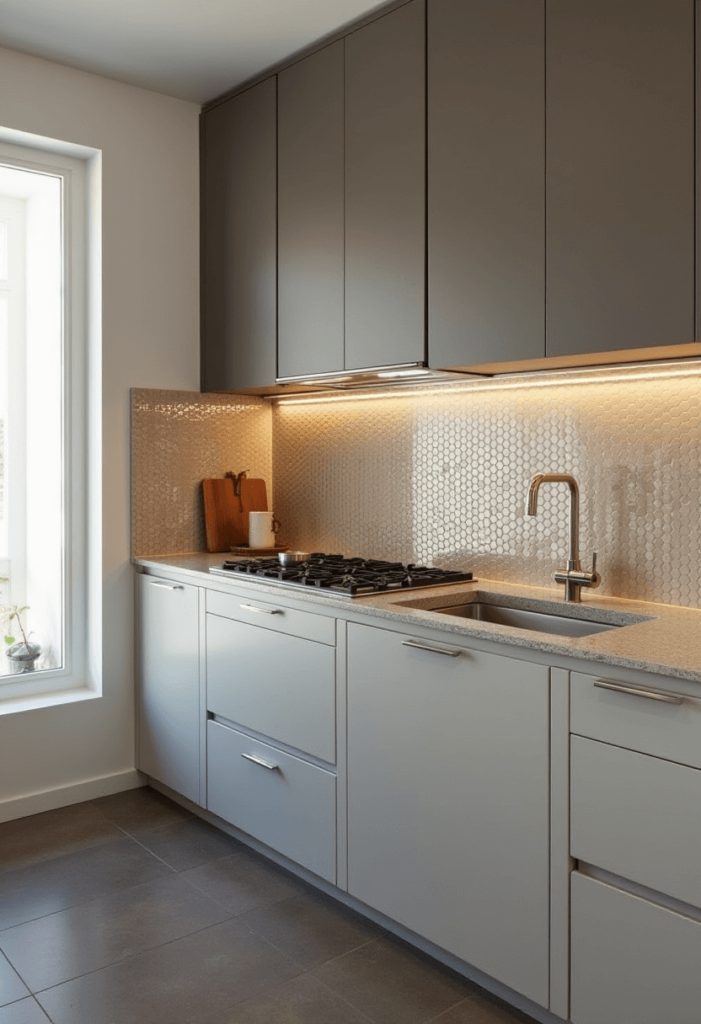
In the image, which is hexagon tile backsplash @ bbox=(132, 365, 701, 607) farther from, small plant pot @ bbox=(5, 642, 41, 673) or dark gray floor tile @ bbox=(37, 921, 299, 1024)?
dark gray floor tile @ bbox=(37, 921, 299, 1024)

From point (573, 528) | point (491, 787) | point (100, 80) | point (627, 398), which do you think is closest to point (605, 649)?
point (491, 787)

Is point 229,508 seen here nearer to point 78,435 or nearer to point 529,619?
point 78,435

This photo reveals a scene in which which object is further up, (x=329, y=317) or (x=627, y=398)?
(x=329, y=317)

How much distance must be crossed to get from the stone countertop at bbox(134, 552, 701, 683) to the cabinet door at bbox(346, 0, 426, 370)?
74 centimetres

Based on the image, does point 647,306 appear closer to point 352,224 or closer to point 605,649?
point 605,649

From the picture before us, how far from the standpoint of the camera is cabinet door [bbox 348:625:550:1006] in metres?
1.92

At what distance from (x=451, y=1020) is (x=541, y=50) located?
2.38 m

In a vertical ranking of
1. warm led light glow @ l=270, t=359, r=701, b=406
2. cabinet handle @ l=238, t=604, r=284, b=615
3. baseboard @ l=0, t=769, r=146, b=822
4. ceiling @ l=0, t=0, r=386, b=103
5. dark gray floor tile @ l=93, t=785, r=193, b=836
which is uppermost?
ceiling @ l=0, t=0, r=386, b=103

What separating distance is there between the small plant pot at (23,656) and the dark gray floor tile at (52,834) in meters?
0.56

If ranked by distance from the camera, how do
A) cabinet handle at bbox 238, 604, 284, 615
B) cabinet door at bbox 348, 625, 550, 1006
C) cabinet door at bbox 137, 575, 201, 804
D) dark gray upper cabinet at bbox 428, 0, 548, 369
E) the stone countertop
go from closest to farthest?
1. the stone countertop
2. cabinet door at bbox 348, 625, 550, 1006
3. dark gray upper cabinet at bbox 428, 0, 548, 369
4. cabinet handle at bbox 238, 604, 284, 615
5. cabinet door at bbox 137, 575, 201, 804

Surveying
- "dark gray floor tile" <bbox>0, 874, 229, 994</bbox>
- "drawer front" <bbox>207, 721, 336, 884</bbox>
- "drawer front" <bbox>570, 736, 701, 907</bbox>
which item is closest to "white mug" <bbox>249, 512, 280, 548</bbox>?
"drawer front" <bbox>207, 721, 336, 884</bbox>

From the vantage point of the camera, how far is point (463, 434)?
9.70 feet

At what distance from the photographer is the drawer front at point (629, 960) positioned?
1.65m

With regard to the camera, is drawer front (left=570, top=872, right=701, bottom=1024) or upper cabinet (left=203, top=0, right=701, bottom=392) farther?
upper cabinet (left=203, top=0, right=701, bottom=392)
